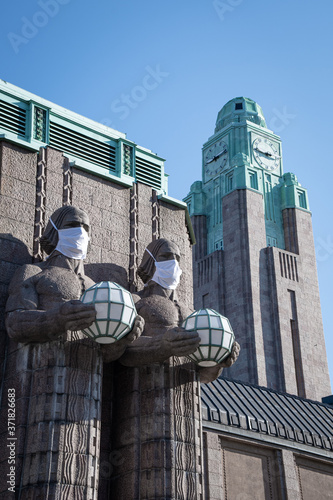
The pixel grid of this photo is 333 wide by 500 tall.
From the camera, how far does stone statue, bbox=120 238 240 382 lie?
12.9m

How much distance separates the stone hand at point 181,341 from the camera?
12.9 m

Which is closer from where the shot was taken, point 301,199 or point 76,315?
point 76,315

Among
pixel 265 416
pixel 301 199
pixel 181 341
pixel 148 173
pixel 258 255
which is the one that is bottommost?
pixel 181 341

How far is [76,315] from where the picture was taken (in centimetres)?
1191

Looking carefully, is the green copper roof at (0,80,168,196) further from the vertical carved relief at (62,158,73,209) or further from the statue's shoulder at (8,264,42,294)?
the statue's shoulder at (8,264,42,294)

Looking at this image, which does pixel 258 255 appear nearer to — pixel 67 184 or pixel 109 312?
pixel 67 184

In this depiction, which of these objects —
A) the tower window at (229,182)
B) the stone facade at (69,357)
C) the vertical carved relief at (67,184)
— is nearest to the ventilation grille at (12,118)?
the stone facade at (69,357)

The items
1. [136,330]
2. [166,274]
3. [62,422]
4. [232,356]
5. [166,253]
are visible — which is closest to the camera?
[62,422]

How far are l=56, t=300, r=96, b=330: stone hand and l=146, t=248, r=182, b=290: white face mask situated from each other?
2861 millimetres

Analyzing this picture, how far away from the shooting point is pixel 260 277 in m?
58.3

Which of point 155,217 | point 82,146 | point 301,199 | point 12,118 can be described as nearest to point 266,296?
point 301,199

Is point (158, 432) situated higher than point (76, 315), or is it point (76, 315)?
point (76, 315)

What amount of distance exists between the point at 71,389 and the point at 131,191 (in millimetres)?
5595

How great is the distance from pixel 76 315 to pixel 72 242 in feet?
7.50
